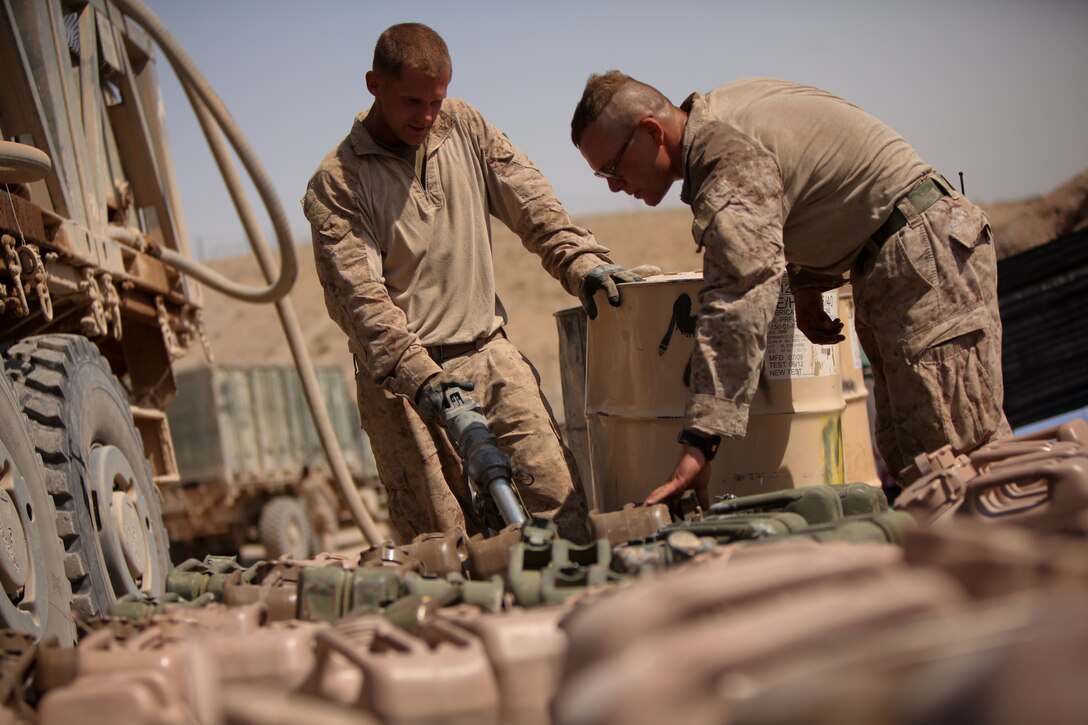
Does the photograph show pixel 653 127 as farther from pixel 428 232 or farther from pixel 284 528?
pixel 284 528

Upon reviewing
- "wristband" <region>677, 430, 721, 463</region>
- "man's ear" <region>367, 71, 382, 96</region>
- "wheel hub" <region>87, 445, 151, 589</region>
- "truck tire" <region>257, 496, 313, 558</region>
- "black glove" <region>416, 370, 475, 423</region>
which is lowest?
"truck tire" <region>257, 496, 313, 558</region>

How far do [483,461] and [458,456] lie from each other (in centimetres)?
79

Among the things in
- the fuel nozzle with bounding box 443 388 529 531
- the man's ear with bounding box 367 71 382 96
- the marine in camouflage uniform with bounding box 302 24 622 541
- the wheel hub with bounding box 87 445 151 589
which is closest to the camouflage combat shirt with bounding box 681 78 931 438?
the fuel nozzle with bounding box 443 388 529 531

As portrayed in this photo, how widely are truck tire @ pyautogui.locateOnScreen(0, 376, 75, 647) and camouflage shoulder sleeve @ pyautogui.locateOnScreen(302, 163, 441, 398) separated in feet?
3.74

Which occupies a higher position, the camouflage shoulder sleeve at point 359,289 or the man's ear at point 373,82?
the man's ear at point 373,82

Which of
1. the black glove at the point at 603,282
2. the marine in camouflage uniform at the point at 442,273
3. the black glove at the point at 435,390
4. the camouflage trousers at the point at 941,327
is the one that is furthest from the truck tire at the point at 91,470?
the camouflage trousers at the point at 941,327

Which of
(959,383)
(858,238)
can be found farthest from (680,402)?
(959,383)

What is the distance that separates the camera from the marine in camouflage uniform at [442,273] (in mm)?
4469

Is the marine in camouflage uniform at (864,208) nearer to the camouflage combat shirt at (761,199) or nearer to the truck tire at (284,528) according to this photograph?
the camouflage combat shirt at (761,199)

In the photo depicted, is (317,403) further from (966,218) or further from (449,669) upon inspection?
(449,669)

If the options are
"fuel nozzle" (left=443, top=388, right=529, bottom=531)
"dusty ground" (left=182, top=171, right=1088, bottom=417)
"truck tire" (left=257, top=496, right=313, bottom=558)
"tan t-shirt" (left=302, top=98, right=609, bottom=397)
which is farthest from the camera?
"dusty ground" (left=182, top=171, right=1088, bottom=417)

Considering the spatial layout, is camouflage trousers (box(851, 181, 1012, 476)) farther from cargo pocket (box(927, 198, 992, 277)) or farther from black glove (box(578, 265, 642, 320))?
black glove (box(578, 265, 642, 320))

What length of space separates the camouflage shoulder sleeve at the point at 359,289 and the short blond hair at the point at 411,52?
48cm

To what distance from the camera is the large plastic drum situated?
4.13 m
